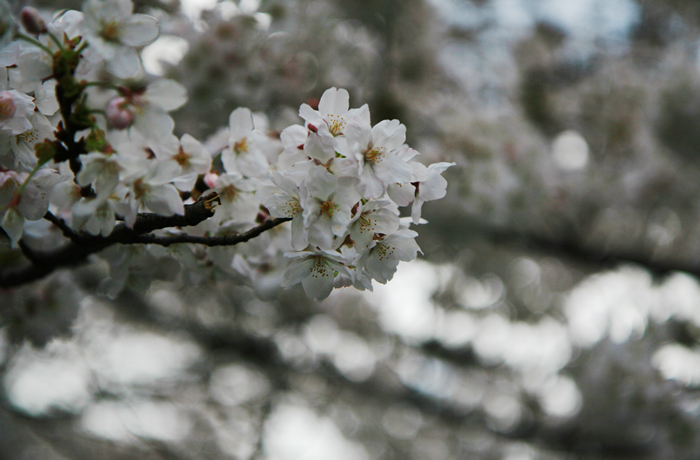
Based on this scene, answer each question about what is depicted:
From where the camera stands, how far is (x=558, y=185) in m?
4.16

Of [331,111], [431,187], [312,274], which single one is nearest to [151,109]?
[331,111]

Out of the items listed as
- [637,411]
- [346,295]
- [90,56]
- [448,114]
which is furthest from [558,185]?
[90,56]

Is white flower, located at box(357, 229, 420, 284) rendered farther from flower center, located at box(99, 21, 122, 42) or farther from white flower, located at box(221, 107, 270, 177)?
flower center, located at box(99, 21, 122, 42)

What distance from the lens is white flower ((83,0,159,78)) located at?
965 mm

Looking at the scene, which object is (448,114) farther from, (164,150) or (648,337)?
(164,150)

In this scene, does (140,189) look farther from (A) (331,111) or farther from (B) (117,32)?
(A) (331,111)

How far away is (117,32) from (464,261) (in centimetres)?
429

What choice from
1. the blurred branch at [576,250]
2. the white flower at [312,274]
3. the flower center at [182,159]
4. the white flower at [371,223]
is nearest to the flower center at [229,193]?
the flower center at [182,159]

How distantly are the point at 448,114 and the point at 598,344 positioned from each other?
2.20 metres

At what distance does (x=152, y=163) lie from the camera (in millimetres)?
1019

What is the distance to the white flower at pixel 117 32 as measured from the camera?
0.96 meters

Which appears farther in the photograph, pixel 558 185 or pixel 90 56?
pixel 558 185

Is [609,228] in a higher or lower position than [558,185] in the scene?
higher

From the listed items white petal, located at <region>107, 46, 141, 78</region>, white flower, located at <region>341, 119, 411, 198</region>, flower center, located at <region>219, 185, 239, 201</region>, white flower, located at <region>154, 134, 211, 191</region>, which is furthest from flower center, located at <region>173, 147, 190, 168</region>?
white flower, located at <region>341, 119, 411, 198</region>
